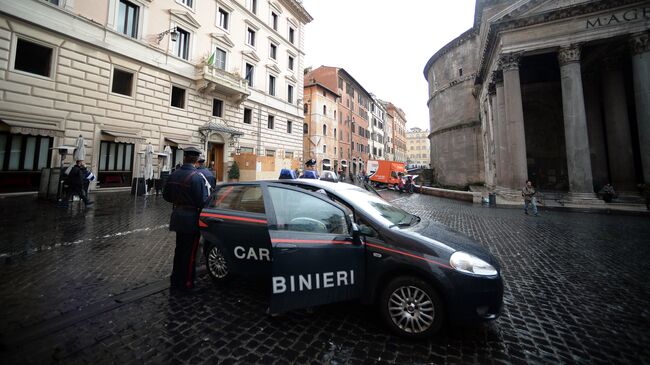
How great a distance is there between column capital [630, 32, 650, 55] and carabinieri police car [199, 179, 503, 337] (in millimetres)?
18334

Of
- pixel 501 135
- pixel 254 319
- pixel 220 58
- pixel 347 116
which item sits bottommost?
pixel 254 319

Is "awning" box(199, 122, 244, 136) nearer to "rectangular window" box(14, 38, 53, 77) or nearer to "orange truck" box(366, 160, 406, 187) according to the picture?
"rectangular window" box(14, 38, 53, 77)

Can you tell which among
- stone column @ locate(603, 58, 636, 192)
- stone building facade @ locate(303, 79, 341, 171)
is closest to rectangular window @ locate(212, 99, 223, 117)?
stone building facade @ locate(303, 79, 341, 171)

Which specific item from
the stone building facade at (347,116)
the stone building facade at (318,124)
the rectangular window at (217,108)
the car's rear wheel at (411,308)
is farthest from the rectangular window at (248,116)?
the car's rear wheel at (411,308)

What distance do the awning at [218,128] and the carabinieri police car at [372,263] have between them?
56.1 feet

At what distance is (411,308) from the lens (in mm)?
2549

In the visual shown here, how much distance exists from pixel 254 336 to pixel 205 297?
125cm

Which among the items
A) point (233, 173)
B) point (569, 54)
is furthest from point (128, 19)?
point (569, 54)

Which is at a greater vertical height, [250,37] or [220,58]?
[250,37]

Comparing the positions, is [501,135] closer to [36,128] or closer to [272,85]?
[272,85]

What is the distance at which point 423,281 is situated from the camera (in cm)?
251

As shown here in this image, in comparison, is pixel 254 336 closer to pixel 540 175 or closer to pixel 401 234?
pixel 401 234

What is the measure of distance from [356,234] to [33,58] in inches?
699

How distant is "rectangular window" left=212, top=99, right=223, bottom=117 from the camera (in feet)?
63.6
